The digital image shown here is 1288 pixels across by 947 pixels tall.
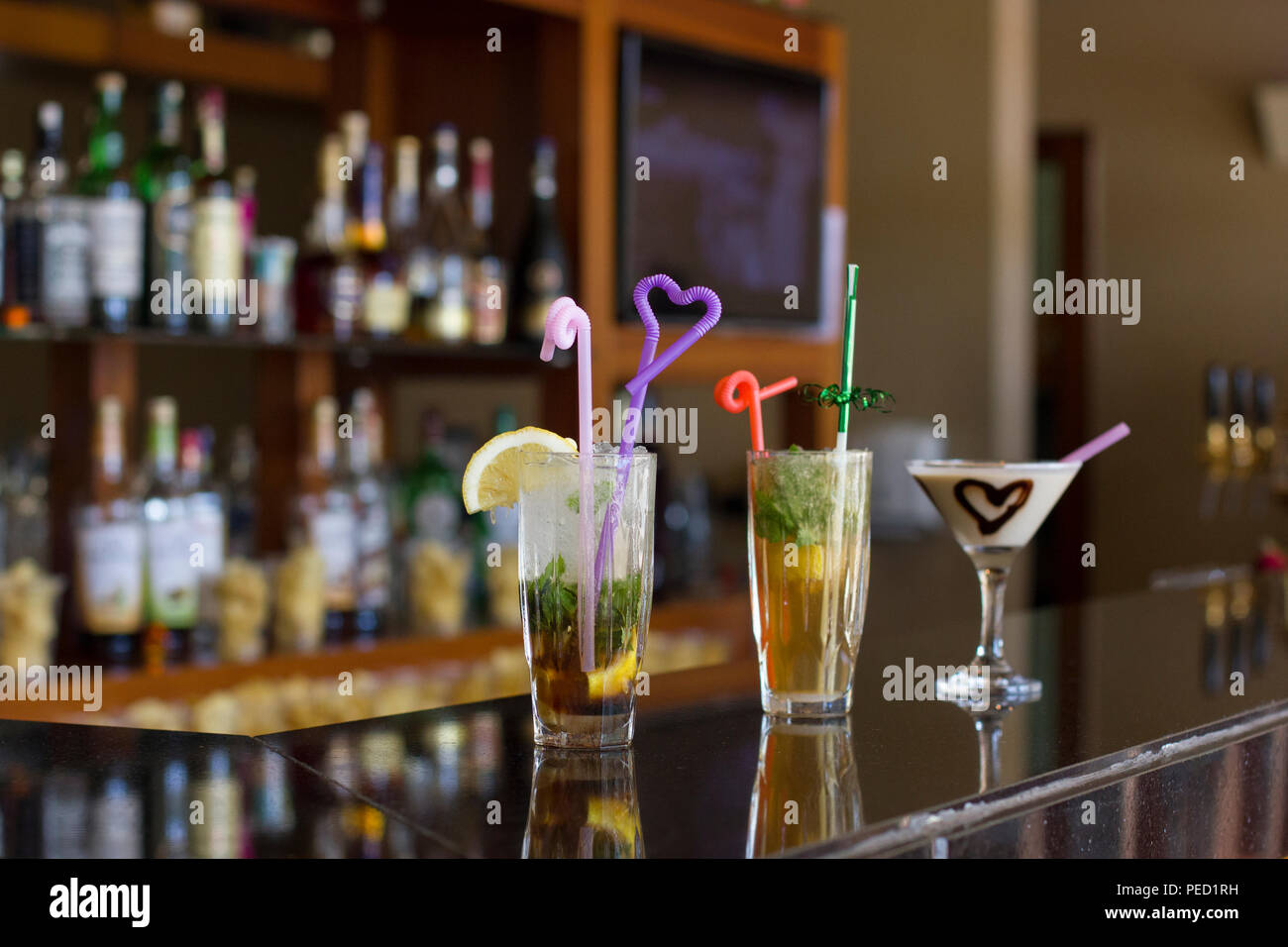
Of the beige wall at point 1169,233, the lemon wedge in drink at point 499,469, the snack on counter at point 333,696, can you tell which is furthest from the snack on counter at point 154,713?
the beige wall at point 1169,233

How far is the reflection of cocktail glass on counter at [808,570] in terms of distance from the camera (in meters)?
0.84

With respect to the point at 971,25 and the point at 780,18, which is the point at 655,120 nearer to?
the point at 780,18

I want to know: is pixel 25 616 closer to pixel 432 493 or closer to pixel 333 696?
pixel 333 696

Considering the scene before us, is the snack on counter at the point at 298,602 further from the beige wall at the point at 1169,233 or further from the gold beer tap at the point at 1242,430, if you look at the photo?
the beige wall at the point at 1169,233

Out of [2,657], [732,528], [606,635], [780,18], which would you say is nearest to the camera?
[606,635]

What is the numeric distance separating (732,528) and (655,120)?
1.53 metres

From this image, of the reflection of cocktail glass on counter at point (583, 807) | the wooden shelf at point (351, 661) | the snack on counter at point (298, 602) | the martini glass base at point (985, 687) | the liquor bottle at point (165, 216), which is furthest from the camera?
the snack on counter at point (298, 602)

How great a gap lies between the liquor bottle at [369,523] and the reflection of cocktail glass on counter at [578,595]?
4.70ft

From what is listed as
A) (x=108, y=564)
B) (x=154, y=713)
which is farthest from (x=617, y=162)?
(x=154, y=713)

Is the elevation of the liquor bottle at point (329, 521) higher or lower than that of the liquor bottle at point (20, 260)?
lower

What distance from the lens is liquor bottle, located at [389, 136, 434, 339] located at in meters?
2.25

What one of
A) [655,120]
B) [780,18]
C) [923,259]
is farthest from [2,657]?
[923,259]

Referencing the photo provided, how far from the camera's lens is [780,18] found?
8.55 ft

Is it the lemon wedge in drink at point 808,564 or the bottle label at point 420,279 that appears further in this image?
the bottle label at point 420,279
